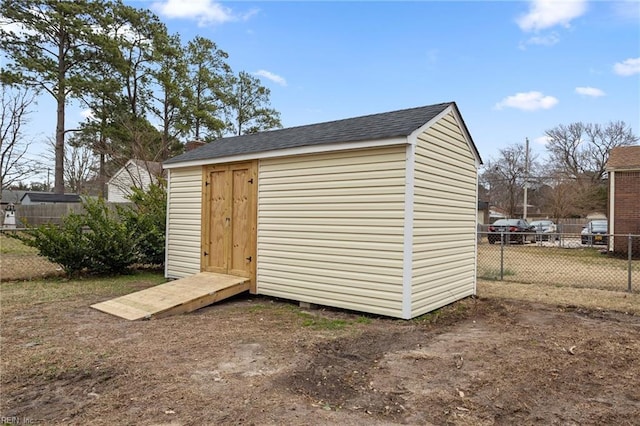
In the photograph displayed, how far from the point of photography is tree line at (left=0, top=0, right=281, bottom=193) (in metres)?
18.7

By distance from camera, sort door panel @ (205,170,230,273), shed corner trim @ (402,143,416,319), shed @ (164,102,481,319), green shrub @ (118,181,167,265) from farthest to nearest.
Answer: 1. green shrub @ (118,181,167,265)
2. door panel @ (205,170,230,273)
3. shed @ (164,102,481,319)
4. shed corner trim @ (402,143,416,319)

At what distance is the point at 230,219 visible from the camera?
673 cm

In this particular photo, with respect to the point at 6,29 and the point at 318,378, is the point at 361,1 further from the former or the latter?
the point at 6,29

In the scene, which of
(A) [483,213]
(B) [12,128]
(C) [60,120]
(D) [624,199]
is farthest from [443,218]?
(A) [483,213]

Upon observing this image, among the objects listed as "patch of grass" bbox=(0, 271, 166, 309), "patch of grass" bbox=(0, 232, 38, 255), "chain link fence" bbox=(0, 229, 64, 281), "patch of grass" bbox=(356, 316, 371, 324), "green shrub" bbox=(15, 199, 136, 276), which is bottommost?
"patch of grass" bbox=(0, 271, 166, 309)

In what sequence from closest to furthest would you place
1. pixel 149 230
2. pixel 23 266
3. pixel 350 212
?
pixel 350 212, pixel 149 230, pixel 23 266

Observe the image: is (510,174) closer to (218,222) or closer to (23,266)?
(218,222)

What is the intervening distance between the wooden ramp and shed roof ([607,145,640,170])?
13.4 m

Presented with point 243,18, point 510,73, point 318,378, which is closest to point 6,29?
point 243,18

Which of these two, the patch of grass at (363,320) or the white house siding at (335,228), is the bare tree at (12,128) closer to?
the white house siding at (335,228)

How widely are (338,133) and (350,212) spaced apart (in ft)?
4.10

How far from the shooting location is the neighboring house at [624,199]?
42.2ft

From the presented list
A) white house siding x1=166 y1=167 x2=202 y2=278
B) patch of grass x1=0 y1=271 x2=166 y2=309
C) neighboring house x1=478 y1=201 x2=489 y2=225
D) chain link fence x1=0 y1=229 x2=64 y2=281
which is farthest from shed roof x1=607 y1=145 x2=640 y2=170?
chain link fence x1=0 y1=229 x2=64 y2=281

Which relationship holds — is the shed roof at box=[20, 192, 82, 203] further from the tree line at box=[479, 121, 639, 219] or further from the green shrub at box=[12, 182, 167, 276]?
the tree line at box=[479, 121, 639, 219]
